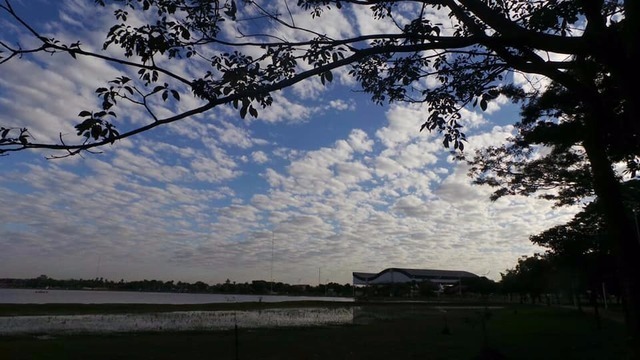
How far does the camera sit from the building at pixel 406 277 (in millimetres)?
163875

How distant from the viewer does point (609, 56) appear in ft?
15.5

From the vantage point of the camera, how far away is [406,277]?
164 metres

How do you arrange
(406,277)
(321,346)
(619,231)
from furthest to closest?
(406,277), (321,346), (619,231)

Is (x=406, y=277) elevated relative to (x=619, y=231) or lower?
elevated

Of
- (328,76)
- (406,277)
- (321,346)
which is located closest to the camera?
(328,76)

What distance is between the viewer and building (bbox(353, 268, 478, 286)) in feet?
538

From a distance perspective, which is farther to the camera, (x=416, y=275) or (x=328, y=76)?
(x=416, y=275)

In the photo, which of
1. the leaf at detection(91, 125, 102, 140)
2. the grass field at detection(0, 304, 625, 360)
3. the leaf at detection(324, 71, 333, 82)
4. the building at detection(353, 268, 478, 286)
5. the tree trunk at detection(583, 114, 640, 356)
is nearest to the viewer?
the leaf at detection(91, 125, 102, 140)

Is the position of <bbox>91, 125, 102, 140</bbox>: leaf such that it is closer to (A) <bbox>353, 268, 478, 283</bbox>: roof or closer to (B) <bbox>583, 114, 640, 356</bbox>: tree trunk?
(B) <bbox>583, 114, 640, 356</bbox>: tree trunk

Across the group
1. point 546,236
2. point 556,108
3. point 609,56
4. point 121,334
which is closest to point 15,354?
point 121,334

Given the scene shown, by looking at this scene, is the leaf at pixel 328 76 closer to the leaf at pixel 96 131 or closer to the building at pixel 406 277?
the leaf at pixel 96 131

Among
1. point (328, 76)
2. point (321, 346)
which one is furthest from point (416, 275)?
point (328, 76)

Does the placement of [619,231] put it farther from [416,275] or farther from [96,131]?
[416,275]

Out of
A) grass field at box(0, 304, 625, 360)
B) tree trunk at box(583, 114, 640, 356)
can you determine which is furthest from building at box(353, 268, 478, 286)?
tree trunk at box(583, 114, 640, 356)
